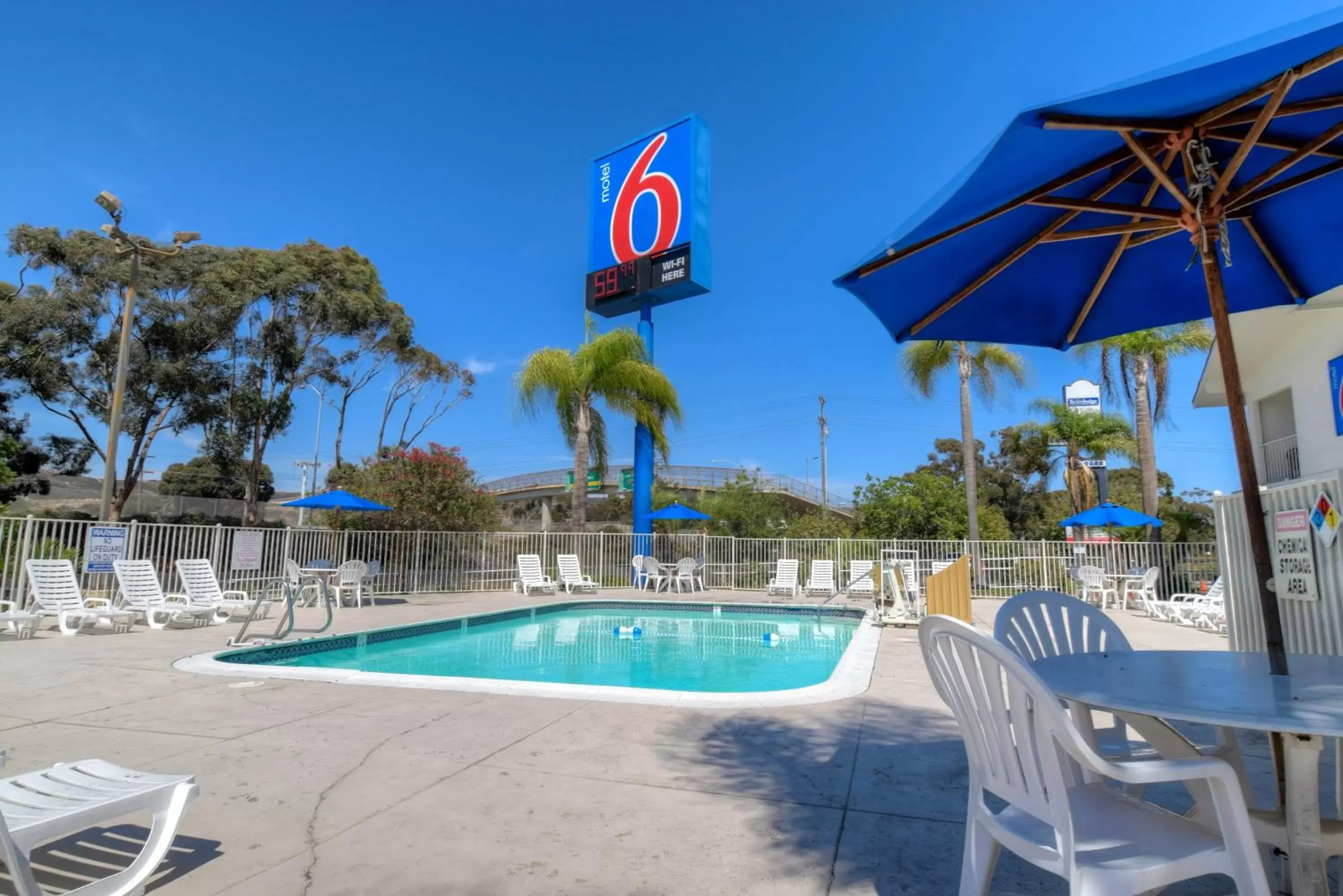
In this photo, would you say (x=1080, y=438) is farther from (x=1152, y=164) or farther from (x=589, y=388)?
(x=1152, y=164)

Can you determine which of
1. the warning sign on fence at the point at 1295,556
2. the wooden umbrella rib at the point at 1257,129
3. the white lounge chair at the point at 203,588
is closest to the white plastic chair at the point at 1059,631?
the wooden umbrella rib at the point at 1257,129

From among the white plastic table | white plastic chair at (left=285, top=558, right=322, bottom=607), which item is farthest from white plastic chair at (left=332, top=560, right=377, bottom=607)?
the white plastic table

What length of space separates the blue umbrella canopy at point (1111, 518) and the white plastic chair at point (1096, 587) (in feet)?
3.08

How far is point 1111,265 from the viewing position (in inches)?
135

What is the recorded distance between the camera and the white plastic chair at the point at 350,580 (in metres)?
12.5

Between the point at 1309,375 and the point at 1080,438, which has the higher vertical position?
the point at 1080,438

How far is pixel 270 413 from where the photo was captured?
2302cm

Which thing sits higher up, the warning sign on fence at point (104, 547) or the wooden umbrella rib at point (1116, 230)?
the wooden umbrella rib at point (1116, 230)

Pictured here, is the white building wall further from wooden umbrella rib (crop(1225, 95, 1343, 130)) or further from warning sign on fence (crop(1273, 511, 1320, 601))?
wooden umbrella rib (crop(1225, 95, 1343, 130))

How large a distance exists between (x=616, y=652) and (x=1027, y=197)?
7793mm

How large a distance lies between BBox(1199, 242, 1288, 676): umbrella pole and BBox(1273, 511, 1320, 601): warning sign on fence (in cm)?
252

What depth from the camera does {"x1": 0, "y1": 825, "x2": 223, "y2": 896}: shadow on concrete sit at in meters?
2.24

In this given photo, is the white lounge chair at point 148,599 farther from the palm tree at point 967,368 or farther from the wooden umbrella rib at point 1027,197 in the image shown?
the palm tree at point 967,368

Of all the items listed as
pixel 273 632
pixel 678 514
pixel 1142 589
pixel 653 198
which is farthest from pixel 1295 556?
pixel 653 198
